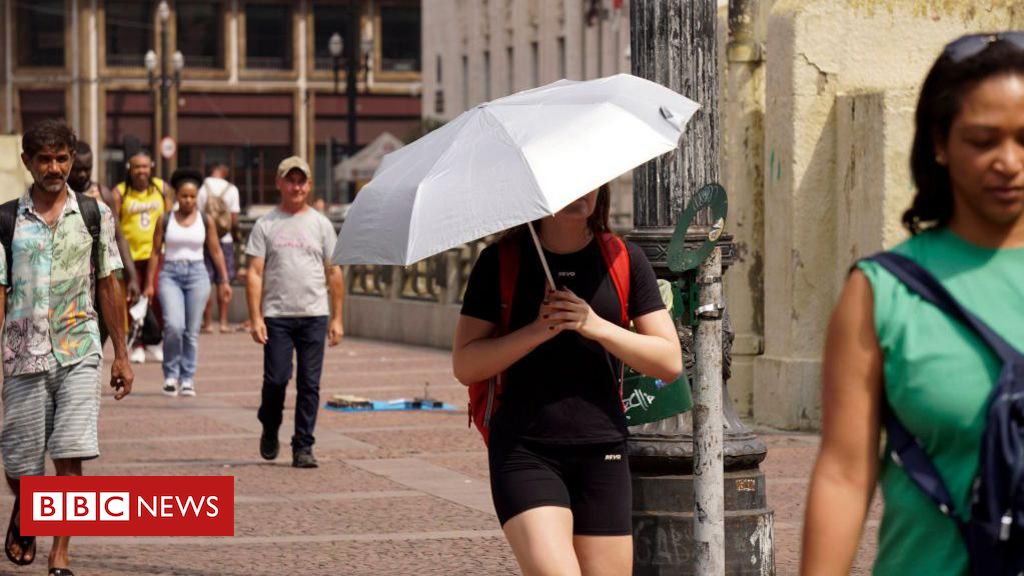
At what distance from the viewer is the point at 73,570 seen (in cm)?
862

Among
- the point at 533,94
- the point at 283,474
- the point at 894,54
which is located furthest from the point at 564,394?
the point at 894,54

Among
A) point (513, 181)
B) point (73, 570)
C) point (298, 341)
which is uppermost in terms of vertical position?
point (513, 181)

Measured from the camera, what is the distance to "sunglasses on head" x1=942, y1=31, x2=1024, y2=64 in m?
3.17

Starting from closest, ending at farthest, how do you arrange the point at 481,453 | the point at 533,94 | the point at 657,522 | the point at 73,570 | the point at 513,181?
the point at 513,181 → the point at 533,94 → the point at 657,522 → the point at 73,570 → the point at 481,453

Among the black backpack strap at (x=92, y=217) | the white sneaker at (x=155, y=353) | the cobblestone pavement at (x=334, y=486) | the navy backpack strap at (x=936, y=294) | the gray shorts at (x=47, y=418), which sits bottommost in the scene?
the cobblestone pavement at (x=334, y=486)

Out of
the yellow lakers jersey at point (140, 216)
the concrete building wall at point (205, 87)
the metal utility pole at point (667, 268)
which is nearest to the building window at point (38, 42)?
the concrete building wall at point (205, 87)

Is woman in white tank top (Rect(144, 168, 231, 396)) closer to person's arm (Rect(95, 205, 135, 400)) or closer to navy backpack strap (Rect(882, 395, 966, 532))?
person's arm (Rect(95, 205, 135, 400))

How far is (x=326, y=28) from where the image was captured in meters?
80.9

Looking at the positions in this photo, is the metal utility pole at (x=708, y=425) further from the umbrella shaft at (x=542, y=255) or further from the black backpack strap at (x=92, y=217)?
the black backpack strap at (x=92, y=217)

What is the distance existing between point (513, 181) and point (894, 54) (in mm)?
9175

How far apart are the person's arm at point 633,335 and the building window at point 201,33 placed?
74.7 metres

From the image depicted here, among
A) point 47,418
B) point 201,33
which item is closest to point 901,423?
point 47,418

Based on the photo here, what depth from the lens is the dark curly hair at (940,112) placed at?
315 cm

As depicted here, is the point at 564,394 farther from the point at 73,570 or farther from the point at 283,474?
the point at 283,474
